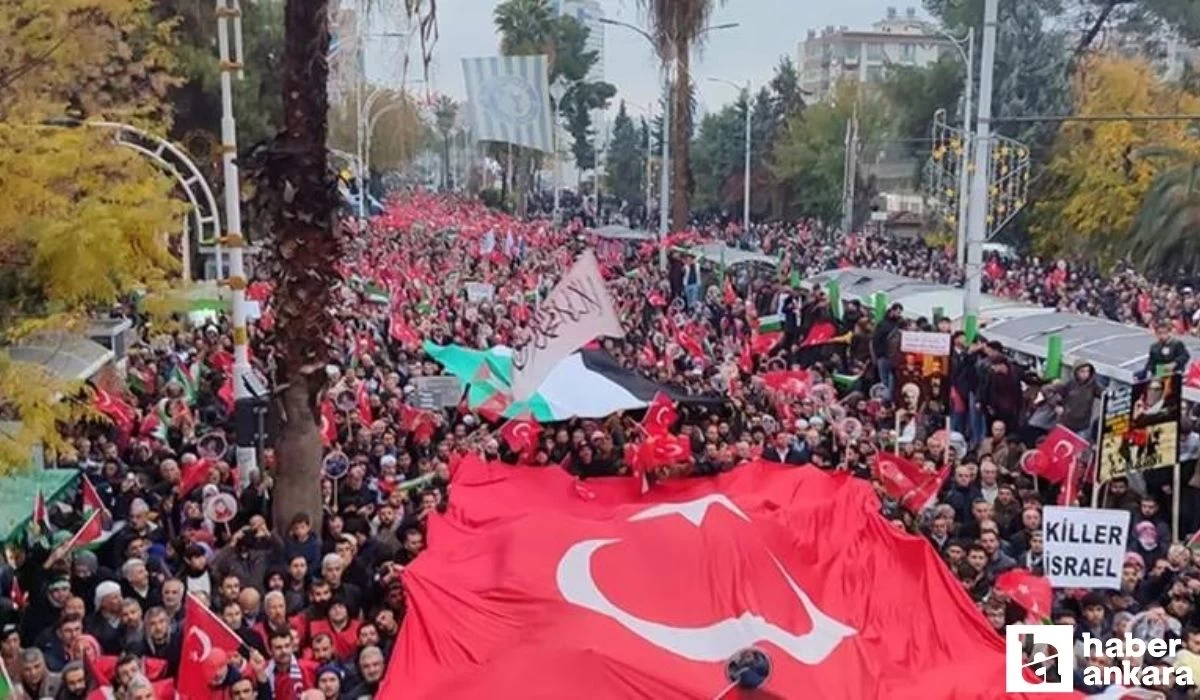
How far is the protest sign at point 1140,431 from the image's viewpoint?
11867 mm

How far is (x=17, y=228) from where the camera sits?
10.1 metres

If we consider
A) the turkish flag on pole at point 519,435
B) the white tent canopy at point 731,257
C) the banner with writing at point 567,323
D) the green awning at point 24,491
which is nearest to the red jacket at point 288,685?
the green awning at point 24,491

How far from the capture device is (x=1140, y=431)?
11.9m

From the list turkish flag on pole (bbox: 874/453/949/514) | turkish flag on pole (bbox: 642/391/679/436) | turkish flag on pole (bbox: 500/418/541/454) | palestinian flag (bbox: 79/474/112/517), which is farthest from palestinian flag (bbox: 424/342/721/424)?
palestinian flag (bbox: 79/474/112/517)

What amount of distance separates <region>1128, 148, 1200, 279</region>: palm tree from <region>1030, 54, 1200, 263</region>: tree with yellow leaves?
145 inches

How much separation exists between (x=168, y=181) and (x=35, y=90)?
4.44ft

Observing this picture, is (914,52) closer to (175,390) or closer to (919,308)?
(919,308)

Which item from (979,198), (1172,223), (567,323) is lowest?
(567,323)

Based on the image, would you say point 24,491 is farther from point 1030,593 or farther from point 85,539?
point 1030,593

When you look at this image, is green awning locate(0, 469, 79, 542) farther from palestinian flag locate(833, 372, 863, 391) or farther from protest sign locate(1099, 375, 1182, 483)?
palestinian flag locate(833, 372, 863, 391)

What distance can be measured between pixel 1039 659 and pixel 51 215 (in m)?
7.51

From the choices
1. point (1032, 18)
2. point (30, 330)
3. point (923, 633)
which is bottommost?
point (923, 633)

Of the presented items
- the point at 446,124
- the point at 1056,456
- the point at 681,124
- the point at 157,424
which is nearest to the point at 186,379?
the point at 157,424

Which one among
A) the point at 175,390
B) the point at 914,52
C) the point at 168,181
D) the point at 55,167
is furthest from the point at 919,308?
the point at 914,52
